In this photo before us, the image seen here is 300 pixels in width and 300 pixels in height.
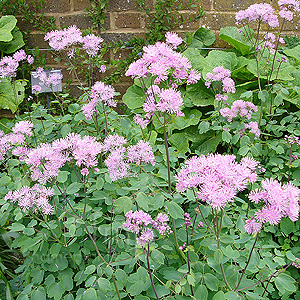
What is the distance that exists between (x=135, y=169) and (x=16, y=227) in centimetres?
48

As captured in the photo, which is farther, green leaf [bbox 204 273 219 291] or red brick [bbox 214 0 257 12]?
red brick [bbox 214 0 257 12]

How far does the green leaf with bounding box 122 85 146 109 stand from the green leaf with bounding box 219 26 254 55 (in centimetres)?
79

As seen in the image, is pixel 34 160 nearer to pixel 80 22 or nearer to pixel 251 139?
pixel 251 139

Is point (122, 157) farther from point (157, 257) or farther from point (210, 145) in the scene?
point (210, 145)

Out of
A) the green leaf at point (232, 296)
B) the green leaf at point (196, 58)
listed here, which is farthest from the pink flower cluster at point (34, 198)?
the green leaf at point (196, 58)

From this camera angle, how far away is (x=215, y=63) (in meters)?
2.43

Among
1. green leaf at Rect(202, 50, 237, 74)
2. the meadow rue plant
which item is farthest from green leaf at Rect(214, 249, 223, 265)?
green leaf at Rect(202, 50, 237, 74)

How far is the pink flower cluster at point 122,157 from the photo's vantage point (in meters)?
1.07

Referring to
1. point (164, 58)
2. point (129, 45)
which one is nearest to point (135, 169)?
point (164, 58)

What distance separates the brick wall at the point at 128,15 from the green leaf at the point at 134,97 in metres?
0.38

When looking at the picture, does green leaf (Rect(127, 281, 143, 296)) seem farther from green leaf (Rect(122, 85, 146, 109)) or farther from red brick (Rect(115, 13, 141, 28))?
red brick (Rect(115, 13, 141, 28))

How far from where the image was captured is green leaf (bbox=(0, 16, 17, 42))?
253 cm

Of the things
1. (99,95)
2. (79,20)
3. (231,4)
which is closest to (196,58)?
(231,4)

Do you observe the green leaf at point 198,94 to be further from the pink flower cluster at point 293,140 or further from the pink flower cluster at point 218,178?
the pink flower cluster at point 218,178
